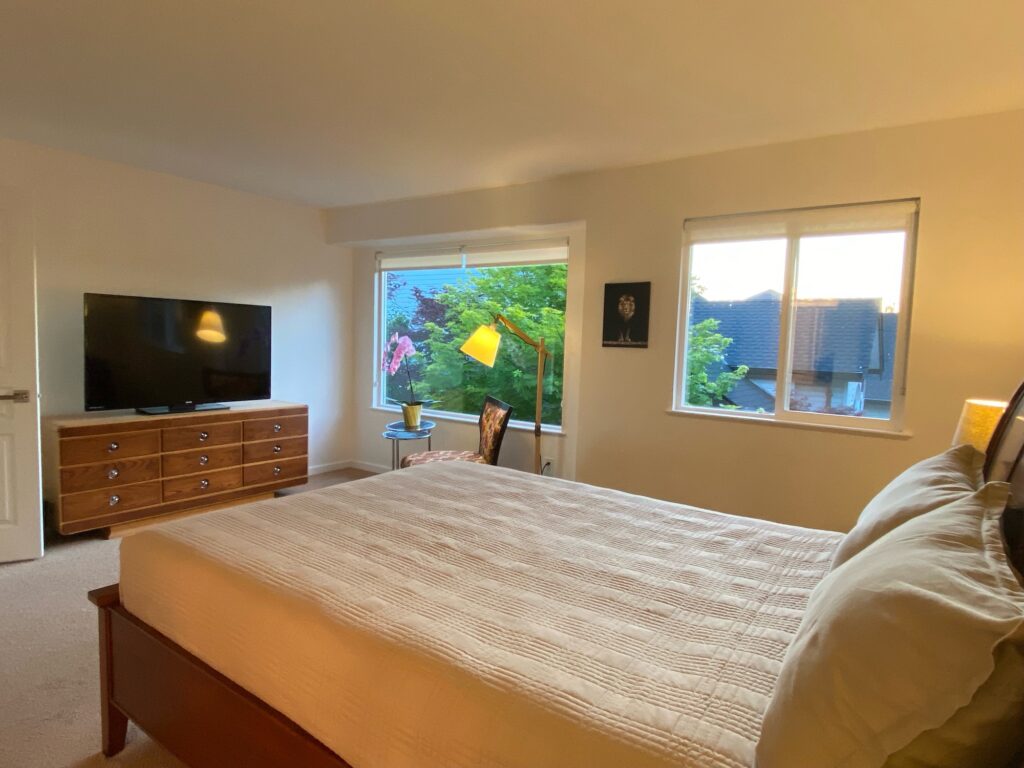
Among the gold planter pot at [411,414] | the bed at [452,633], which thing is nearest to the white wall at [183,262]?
the gold planter pot at [411,414]

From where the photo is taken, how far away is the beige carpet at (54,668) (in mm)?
1771

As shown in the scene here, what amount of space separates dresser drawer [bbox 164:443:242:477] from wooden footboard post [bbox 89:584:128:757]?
2211 mm

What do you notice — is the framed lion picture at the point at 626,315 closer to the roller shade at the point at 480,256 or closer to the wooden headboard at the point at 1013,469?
the roller shade at the point at 480,256

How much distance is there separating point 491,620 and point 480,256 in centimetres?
373

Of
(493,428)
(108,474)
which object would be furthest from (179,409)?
(493,428)

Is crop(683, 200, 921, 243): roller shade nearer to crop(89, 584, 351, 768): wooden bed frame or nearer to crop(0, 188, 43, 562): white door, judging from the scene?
crop(89, 584, 351, 768): wooden bed frame

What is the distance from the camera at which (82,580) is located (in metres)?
2.92

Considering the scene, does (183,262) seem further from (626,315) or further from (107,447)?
(626,315)

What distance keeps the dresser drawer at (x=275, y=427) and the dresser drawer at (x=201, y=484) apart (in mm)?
278

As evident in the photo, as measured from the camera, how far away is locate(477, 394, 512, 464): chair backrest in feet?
12.8

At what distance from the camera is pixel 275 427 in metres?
4.36

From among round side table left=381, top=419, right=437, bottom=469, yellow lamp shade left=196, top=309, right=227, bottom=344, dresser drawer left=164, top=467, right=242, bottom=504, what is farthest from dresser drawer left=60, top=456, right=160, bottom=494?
round side table left=381, top=419, right=437, bottom=469

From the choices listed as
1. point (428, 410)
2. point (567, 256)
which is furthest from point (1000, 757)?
point (428, 410)

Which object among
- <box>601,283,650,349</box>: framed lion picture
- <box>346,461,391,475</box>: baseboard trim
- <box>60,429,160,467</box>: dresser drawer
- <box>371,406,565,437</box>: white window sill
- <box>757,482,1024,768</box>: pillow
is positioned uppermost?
<box>601,283,650,349</box>: framed lion picture
